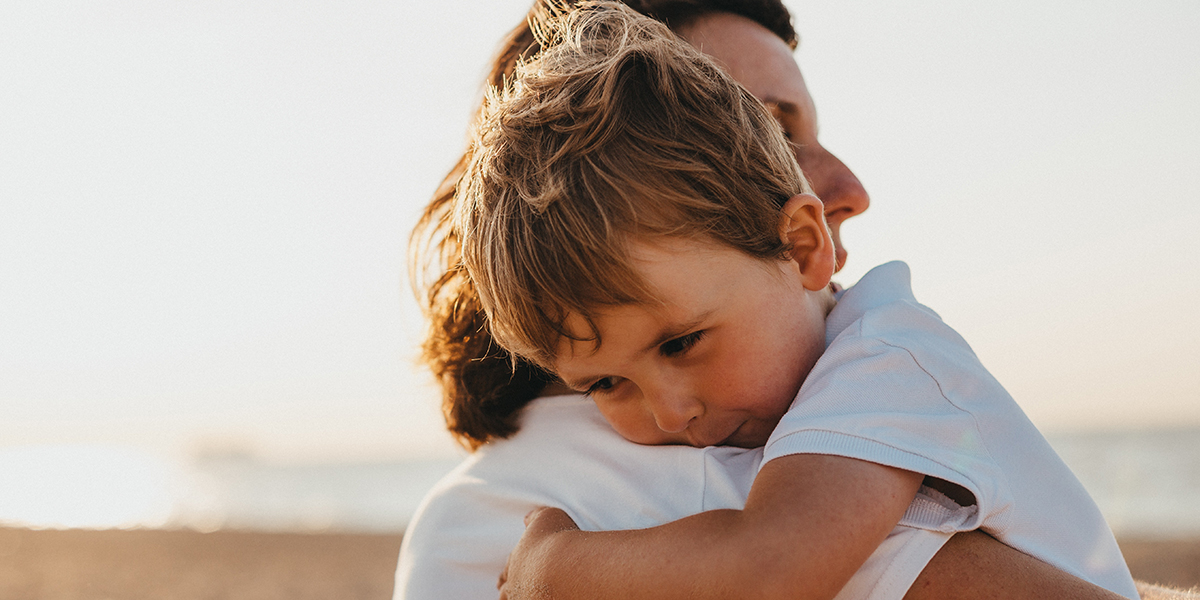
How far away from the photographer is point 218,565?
42.1 ft

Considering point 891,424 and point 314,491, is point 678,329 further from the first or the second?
point 314,491

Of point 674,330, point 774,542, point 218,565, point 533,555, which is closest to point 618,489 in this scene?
point 533,555

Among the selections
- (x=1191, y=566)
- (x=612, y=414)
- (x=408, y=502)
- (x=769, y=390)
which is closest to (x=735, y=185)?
(x=769, y=390)

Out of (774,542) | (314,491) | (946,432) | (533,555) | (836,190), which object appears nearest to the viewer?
(774,542)

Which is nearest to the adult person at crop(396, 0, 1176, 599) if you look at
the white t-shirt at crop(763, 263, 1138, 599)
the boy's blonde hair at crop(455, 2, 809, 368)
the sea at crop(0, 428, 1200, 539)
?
the white t-shirt at crop(763, 263, 1138, 599)

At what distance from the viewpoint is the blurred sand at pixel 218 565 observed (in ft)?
34.4

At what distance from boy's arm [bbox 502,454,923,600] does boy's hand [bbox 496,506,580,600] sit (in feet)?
0.28

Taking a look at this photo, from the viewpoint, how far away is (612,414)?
1.66 m

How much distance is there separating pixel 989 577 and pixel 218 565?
536 inches

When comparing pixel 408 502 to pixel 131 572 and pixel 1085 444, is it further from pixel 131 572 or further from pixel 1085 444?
pixel 1085 444

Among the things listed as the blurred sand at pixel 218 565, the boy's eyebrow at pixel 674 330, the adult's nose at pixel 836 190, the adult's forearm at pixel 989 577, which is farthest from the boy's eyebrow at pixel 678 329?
the blurred sand at pixel 218 565

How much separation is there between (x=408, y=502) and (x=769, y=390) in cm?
2453

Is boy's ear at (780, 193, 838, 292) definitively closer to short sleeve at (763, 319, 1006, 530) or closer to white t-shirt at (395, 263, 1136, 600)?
white t-shirt at (395, 263, 1136, 600)

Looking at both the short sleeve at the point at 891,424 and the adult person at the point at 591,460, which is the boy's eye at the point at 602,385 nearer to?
the adult person at the point at 591,460
